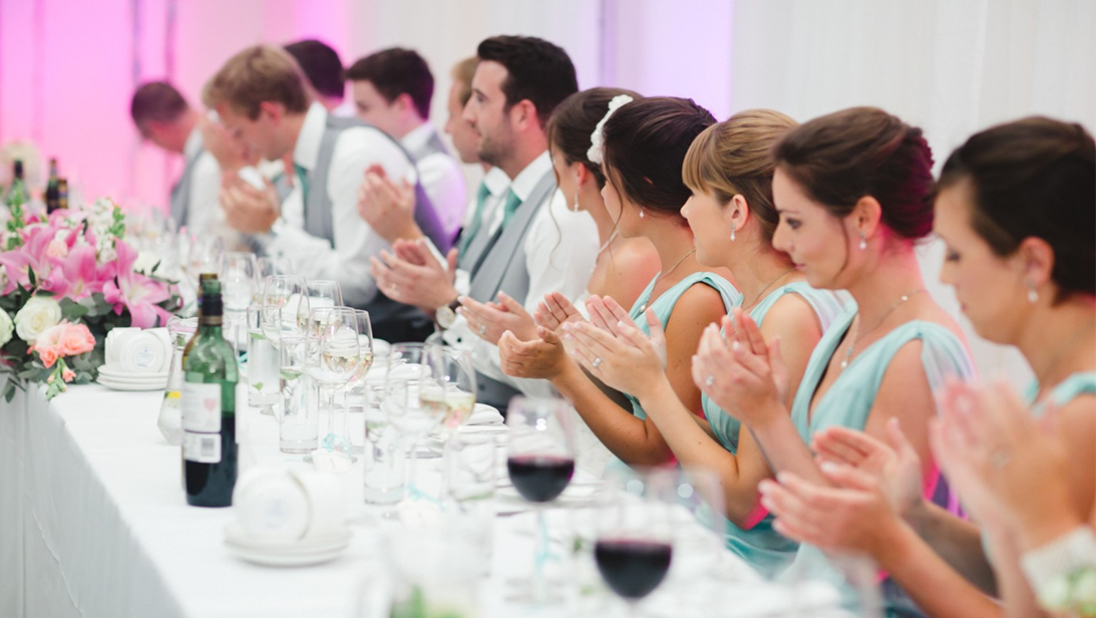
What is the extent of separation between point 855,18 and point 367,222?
172 cm

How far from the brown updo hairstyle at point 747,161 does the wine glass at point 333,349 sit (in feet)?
2.40

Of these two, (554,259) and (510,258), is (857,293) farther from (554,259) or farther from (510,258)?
(510,258)

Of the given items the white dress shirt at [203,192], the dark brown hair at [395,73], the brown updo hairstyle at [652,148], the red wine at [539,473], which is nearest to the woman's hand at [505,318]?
the brown updo hairstyle at [652,148]

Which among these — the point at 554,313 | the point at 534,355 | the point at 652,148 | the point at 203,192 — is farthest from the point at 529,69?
the point at 203,192

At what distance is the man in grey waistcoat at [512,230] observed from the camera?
122 inches

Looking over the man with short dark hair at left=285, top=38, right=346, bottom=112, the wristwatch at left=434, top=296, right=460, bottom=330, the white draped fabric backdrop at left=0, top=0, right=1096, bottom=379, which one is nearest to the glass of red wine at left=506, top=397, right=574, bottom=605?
the white draped fabric backdrop at left=0, top=0, right=1096, bottom=379

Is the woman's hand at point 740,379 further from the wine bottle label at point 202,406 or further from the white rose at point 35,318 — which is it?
the white rose at point 35,318

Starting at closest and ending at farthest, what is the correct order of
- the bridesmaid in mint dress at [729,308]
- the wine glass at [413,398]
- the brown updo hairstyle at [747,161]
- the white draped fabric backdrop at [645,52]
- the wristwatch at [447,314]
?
1. the wine glass at [413,398]
2. the bridesmaid in mint dress at [729,308]
3. the brown updo hairstyle at [747,161]
4. the white draped fabric backdrop at [645,52]
5. the wristwatch at [447,314]

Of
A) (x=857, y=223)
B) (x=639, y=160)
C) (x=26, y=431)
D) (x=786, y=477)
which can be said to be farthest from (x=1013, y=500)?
(x=26, y=431)

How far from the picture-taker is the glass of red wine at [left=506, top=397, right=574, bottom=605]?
4.40 feet

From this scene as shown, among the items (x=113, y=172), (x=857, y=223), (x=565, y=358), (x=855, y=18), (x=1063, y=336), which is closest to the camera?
(x=1063, y=336)

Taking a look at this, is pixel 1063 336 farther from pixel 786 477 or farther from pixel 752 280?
pixel 752 280

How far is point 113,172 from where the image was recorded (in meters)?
9.07

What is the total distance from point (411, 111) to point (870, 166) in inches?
151
